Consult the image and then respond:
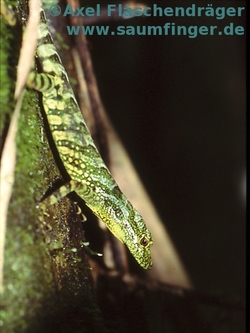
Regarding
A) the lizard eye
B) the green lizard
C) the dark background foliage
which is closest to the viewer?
the green lizard

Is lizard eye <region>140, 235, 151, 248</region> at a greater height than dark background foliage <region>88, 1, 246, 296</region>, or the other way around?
dark background foliage <region>88, 1, 246, 296</region>

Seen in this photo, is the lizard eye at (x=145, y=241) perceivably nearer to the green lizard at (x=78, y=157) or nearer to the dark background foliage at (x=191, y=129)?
the green lizard at (x=78, y=157)

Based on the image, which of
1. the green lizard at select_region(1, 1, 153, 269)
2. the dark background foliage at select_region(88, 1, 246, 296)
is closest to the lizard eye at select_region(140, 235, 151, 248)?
the green lizard at select_region(1, 1, 153, 269)

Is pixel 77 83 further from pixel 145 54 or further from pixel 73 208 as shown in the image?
pixel 73 208

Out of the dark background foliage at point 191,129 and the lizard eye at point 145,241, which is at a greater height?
the dark background foliage at point 191,129

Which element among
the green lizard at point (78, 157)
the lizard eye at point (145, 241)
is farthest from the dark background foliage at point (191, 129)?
the lizard eye at point (145, 241)

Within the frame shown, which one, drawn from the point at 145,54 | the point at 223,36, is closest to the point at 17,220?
the point at 145,54

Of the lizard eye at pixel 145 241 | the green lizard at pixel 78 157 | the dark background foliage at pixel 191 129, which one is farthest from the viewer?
the dark background foliage at pixel 191 129

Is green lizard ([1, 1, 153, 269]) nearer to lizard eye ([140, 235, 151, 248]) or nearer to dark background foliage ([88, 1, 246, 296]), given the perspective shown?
lizard eye ([140, 235, 151, 248])
